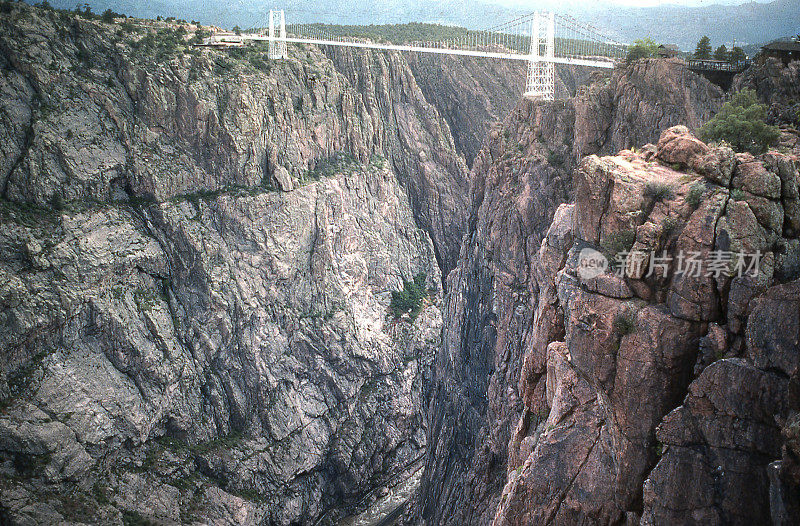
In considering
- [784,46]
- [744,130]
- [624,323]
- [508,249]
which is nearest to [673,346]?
[624,323]

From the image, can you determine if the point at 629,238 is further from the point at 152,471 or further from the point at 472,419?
the point at 152,471

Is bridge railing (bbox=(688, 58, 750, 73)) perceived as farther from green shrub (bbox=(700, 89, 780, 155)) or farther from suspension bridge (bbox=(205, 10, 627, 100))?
green shrub (bbox=(700, 89, 780, 155))

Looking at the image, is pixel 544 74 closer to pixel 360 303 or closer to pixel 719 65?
pixel 719 65

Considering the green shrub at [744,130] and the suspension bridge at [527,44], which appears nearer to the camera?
the green shrub at [744,130]

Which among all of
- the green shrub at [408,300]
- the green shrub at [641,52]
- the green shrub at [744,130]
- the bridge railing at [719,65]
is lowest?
the green shrub at [408,300]

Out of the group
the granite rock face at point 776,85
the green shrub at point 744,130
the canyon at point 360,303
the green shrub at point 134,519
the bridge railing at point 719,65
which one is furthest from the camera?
the green shrub at point 134,519

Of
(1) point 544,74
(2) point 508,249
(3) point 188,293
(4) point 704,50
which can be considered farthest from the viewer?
(3) point 188,293

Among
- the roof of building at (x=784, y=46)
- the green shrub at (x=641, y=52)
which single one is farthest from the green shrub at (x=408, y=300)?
the roof of building at (x=784, y=46)

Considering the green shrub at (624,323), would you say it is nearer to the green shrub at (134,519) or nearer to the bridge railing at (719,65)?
the bridge railing at (719,65)
